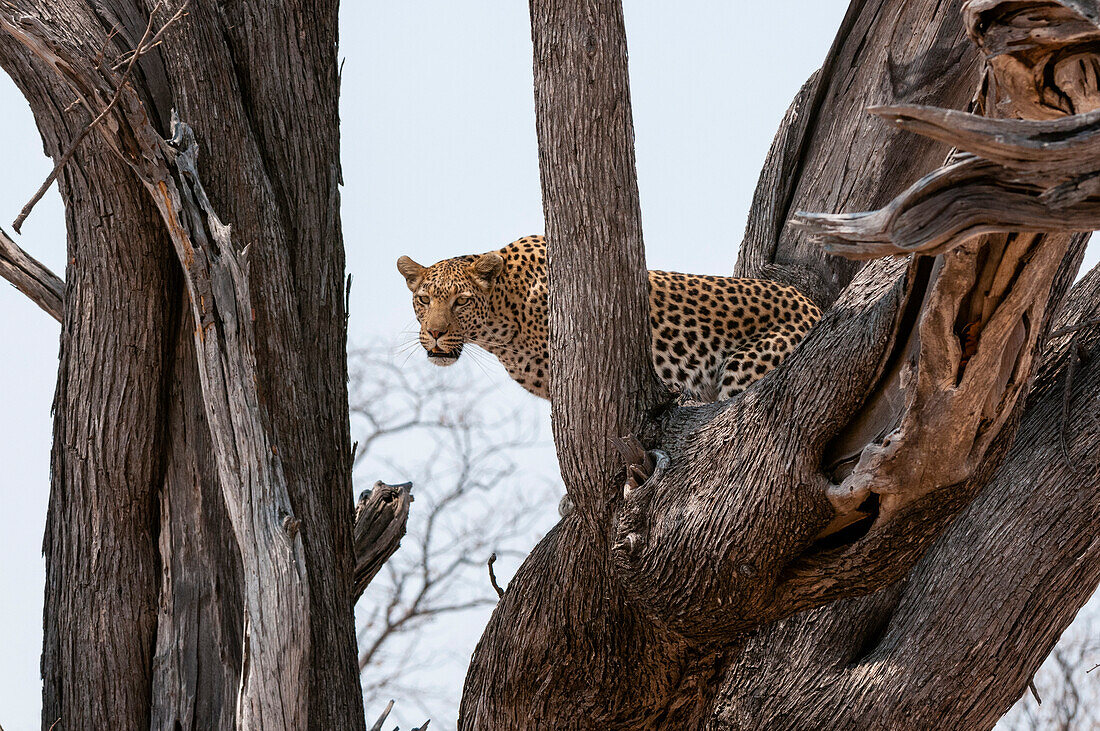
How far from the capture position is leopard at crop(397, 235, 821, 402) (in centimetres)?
596

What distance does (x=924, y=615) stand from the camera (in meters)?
4.07

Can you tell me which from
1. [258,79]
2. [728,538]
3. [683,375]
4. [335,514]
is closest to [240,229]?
[258,79]

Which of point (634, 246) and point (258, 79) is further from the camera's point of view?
point (258, 79)

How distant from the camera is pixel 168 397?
14.8 feet

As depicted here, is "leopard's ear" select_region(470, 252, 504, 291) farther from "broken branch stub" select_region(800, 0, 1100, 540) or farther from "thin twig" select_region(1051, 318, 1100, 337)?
"broken branch stub" select_region(800, 0, 1100, 540)

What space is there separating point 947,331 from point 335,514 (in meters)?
2.56

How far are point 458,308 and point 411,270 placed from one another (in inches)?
23.2

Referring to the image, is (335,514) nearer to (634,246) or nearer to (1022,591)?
(634,246)

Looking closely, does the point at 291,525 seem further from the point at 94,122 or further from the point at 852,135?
the point at 852,135

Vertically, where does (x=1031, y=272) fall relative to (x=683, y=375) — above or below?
below

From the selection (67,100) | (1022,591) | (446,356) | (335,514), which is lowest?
(1022,591)

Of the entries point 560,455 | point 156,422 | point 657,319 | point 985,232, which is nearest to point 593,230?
point 560,455

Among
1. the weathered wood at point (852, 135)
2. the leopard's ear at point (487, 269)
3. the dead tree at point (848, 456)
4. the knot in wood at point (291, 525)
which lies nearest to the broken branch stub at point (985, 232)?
the dead tree at point (848, 456)

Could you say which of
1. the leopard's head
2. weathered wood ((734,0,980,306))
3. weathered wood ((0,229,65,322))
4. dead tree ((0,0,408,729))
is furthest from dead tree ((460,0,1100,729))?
the leopard's head
